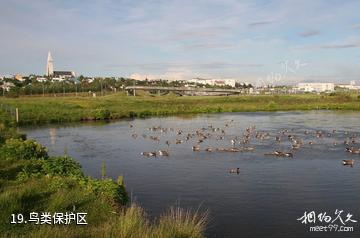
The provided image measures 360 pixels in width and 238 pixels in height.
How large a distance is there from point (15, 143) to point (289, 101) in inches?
3764

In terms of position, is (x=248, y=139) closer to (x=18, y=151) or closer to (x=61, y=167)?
(x=18, y=151)

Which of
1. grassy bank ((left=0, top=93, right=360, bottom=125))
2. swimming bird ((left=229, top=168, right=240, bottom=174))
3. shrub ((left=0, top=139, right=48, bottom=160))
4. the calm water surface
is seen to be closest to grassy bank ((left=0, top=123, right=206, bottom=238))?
shrub ((left=0, top=139, right=48, bottom=160))

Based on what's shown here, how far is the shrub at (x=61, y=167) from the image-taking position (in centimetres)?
2155

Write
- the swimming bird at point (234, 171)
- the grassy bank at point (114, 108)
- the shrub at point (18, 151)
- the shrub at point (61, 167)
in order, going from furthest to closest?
the grassy bank at point (114, 108) < the swimming bird at point (234, 171) < the shrub at point (18, 151) < the shrub at point (61, 167)

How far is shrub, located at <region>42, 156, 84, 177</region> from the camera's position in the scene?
2155cm

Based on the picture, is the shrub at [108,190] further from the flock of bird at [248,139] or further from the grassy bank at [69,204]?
the flock of bird at [248,139]

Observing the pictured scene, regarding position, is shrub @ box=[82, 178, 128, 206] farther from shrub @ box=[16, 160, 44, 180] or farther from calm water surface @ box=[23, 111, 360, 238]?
shrub @ box=[16, 160, 44, 180]

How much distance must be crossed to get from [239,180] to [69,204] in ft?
42.2

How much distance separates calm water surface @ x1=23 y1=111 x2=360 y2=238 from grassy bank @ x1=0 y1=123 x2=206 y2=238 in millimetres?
2787

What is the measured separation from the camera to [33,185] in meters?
18.0

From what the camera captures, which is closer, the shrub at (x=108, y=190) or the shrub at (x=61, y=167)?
the shrub at (x=108, y=190)

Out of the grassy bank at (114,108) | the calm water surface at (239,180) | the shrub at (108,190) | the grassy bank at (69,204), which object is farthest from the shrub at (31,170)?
the grassy bank at (114,108)

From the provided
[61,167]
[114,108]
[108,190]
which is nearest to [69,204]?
[108,190]

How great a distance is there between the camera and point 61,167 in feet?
72.7
